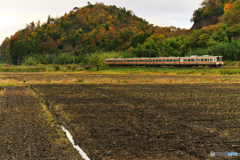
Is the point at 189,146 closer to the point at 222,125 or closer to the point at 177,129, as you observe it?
the point at 177,129

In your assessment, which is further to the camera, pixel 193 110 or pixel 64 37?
pixel 64 37

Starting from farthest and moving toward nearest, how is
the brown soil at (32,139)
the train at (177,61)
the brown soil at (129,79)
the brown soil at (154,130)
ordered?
the train at (177,61) → the brown soil at (129,79) → the brown soil at (154,130) → the brown soil at (32,139)

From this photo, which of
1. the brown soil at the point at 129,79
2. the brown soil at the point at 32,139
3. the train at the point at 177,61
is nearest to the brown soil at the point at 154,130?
the brown soil at the point at 32,139

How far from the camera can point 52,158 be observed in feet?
21.7

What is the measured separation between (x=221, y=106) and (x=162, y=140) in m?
7.86

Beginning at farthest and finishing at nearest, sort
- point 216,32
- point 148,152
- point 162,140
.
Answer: point 216,32
point 162,140
point 148,152

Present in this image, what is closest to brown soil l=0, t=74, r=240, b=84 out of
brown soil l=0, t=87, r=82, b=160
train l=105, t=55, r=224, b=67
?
train l=105, t=55, r=224, b=67

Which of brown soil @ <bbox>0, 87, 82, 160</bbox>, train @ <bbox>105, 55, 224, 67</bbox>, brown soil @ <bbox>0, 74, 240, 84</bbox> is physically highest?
train @ <bbox>105, 55, 224, 67</bbox>

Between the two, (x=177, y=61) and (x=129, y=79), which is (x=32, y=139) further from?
(x=177, y=61)

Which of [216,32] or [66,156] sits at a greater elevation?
[216,32]

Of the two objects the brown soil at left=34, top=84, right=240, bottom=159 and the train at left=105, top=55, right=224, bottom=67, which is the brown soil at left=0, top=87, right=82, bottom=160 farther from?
the train at left=105, top=55, right=224, bottom=67

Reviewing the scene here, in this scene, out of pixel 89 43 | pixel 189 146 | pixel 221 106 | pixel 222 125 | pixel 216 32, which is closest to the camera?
pixel 189 146

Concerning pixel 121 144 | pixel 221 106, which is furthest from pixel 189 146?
pixel 221 106

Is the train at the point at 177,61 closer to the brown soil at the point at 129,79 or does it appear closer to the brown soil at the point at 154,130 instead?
the brown soil at the point at 129,79
